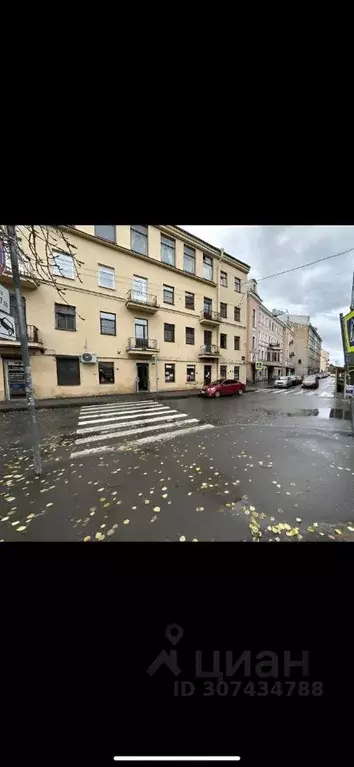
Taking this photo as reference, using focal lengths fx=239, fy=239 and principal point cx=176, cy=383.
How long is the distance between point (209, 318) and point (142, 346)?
24.2ft

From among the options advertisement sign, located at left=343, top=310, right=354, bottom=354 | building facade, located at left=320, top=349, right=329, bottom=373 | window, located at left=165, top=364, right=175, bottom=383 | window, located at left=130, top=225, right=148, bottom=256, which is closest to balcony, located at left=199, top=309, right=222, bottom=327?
window, located at left=165, top=364, right=175, bottom=383

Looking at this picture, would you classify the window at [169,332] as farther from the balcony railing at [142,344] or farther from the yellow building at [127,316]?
the balcony railing at [142,344]

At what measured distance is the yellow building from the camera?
547 inches

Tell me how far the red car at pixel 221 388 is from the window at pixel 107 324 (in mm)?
7521

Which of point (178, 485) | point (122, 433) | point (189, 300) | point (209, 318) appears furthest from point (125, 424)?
point (209, 318)

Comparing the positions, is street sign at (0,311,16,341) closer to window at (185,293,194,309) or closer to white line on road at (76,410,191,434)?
white line on road at (76,410,191,434)

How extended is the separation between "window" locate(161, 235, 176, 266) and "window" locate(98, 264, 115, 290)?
4.78m
